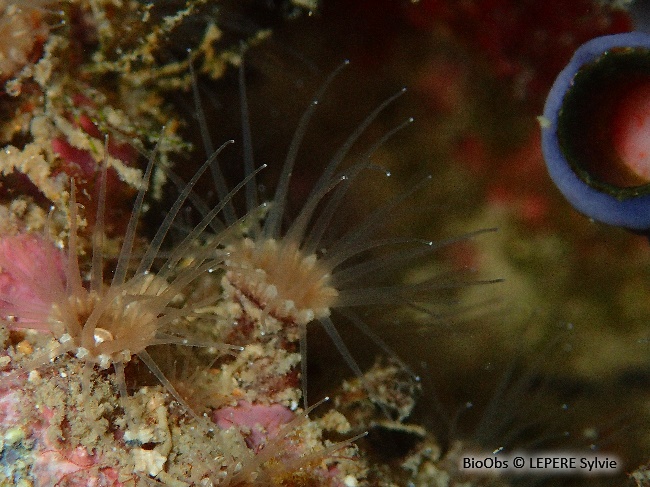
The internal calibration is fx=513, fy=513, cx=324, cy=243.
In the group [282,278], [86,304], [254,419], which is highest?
[282,278]

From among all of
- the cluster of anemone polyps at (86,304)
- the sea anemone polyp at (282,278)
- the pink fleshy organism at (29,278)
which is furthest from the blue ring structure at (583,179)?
the pink fleshy organism at (29,278)

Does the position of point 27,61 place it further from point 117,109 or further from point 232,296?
point 232,296

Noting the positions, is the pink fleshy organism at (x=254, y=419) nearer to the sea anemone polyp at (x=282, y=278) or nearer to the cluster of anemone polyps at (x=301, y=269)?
the cluster of anemone polyps at (x=301, y=269)

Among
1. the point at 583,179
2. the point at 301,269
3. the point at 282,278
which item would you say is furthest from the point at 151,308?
the point at 583,179

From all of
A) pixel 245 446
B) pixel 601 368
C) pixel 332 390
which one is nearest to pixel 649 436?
pixel 601 368

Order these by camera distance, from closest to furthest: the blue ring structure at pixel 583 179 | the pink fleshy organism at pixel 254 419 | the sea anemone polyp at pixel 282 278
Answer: the pink fleshy organism at pixel 254 419, the sea anemone polyp at pixel 282 278, the blue ring structure at pixel 583 179

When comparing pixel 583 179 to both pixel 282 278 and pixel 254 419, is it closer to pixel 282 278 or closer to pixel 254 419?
pixel 282 278

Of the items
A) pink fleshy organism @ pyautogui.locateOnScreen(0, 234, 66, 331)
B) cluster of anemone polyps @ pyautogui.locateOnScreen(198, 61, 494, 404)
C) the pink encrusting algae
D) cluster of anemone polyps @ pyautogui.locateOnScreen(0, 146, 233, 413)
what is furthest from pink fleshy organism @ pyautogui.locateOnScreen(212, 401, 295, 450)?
pink fleshy organism @ pyautogui.locateOnScreen(0, 234, 66, 331)
